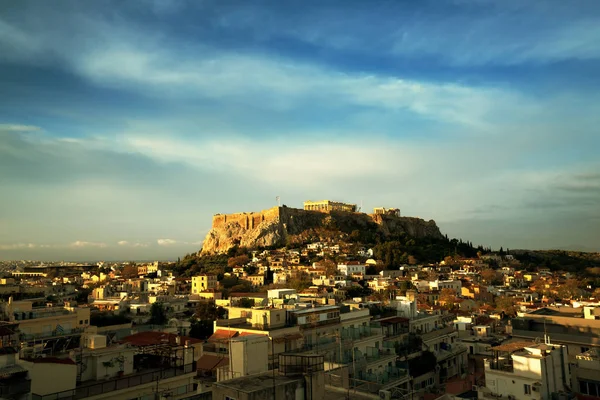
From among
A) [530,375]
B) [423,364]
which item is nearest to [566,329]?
[423,364]

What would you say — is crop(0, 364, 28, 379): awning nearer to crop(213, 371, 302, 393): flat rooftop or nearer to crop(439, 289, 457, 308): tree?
crop(213, 371, 302, 393): flat rooftop

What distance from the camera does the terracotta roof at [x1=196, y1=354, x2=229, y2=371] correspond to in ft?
55.1

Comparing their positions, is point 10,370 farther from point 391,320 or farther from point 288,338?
point 391,320

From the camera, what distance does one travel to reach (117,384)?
11.6 metres

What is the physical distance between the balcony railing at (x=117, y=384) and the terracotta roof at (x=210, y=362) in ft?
12.3

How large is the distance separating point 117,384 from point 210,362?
6272mm

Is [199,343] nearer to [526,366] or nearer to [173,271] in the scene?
[526,366]

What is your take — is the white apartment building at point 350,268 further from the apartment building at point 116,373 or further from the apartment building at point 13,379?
the apartment building at point 13,379

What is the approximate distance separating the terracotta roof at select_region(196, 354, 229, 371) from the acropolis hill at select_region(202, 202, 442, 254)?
282 ft

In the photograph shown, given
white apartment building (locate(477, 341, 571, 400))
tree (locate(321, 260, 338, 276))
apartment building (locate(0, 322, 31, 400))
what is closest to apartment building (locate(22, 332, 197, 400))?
apartment building (locate(0, 322, 31, 400))

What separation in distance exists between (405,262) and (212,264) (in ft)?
120

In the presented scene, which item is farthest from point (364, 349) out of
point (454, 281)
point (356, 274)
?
point (356, 274)

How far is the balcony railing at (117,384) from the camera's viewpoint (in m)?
10.5

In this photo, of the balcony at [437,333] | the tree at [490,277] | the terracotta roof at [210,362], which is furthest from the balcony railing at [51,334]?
the tree at [490,277]
